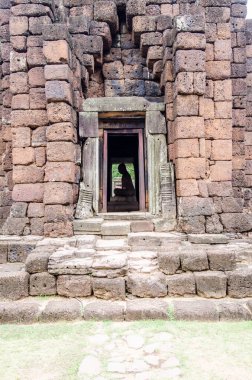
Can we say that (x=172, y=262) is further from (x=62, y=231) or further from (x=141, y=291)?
(x=62, y=231)

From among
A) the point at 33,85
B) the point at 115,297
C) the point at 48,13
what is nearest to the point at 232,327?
the point at 115,297

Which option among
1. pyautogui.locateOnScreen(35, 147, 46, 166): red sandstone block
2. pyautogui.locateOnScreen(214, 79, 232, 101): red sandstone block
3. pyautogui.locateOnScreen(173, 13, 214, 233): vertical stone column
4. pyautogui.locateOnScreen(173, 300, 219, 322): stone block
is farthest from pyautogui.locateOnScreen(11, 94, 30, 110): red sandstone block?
pyautogui.locateOnScreen(173, 300, 219, 322): stone block

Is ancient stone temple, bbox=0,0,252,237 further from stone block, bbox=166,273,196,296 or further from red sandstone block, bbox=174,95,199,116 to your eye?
stone block, bbox=166,273,196,296

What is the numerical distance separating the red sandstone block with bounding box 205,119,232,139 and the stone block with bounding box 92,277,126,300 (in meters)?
4.05

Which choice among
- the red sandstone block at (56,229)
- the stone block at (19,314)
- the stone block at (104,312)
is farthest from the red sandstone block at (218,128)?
the stone block at (19,314)

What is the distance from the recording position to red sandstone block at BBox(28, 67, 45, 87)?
7.12m

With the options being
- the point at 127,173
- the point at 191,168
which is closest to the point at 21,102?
the point at 191,168

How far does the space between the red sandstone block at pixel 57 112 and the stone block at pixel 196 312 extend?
14.6ft

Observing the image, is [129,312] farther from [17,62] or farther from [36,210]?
[17,62]

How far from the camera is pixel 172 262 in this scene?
531 cm

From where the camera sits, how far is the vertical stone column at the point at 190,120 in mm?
6730

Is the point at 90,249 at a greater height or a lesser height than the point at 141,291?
greater

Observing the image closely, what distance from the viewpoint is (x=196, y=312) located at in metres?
4.55

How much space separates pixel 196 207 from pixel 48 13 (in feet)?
18.0
